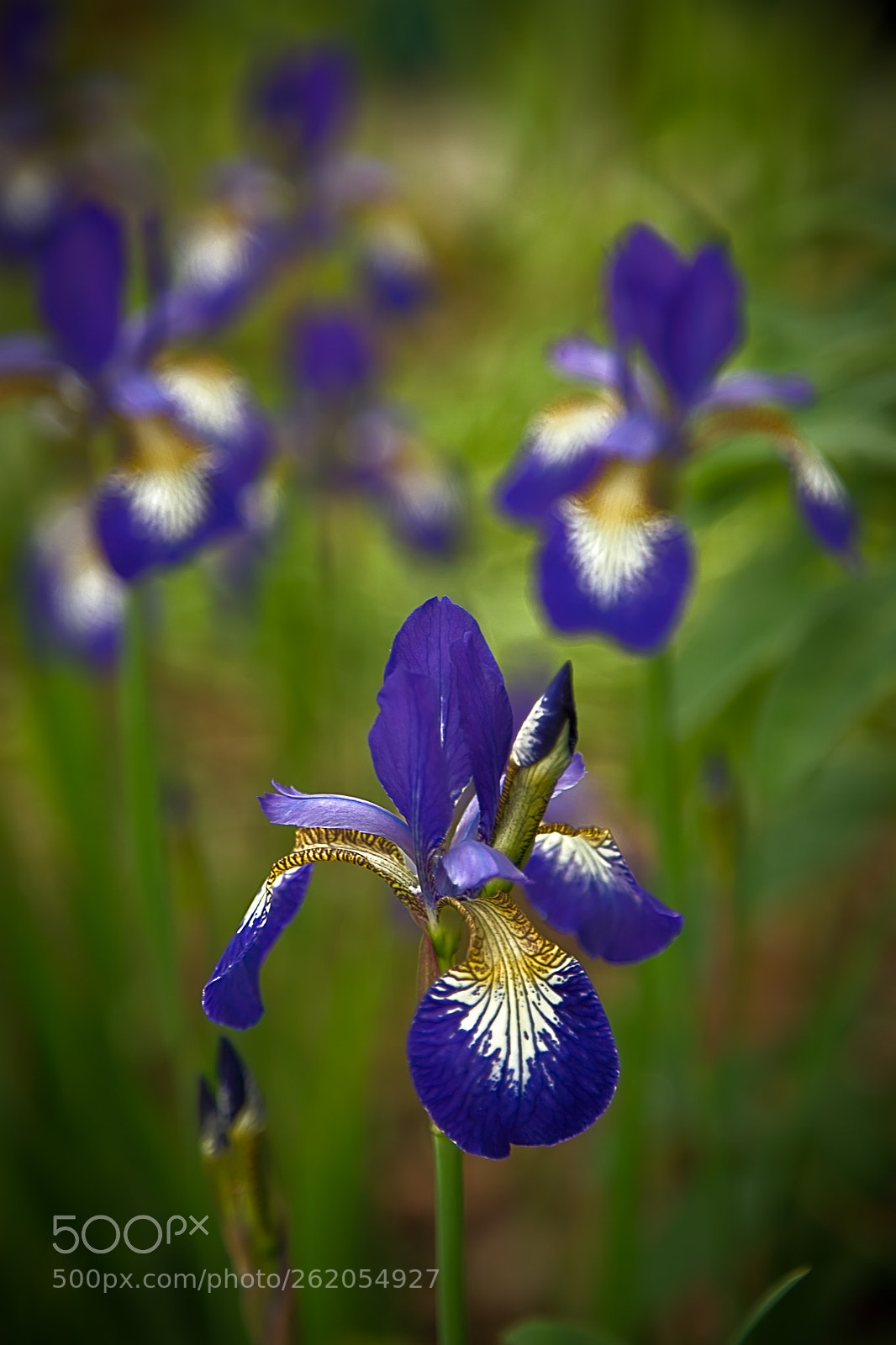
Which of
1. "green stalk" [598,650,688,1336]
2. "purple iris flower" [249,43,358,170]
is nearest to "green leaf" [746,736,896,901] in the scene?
"green stalk" [598,650,688,1336]

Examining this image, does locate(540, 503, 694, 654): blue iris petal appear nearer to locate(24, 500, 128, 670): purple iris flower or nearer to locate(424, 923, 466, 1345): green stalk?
locate(424, 923, 466, 1345): green stalk

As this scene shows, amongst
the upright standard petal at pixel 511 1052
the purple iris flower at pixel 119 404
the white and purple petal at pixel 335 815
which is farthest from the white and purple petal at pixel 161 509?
the upright standard petal at pixel 511 1052

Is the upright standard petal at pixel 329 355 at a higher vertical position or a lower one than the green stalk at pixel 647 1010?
higher

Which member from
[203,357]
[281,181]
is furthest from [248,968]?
[281,181]

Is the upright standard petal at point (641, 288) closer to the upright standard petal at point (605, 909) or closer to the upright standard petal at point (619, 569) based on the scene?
the upright standard petal at point (619, 569)

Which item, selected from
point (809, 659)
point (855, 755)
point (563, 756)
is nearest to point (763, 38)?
point (855, 755)

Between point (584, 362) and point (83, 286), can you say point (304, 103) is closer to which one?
point (83, 286)

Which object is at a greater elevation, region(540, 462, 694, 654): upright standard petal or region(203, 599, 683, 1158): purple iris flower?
region(540, 462, 694, 654): upright standard petal
